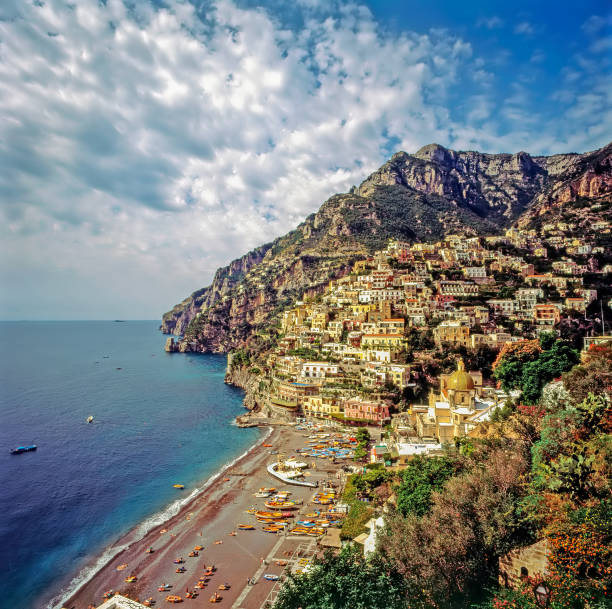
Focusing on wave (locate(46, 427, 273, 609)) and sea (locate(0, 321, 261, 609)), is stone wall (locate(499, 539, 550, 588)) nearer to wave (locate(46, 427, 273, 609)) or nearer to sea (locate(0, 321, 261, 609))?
wave (locate(46, 427, 273, 609))

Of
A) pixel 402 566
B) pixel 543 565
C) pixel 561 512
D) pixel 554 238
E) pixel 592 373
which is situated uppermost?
pixel 554 238

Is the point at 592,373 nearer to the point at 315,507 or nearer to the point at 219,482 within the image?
the point at 315,507

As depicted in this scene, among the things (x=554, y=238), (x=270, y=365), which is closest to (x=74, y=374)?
(x=270, y=365)

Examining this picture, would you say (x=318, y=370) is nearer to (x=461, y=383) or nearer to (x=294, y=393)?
(x=294, y=393)

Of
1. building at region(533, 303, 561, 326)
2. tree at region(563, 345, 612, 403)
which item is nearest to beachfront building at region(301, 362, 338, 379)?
building at region(533, 303, 561, 326)

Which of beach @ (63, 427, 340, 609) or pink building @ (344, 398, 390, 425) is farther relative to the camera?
pink building @ (344, 398, 390, 425)

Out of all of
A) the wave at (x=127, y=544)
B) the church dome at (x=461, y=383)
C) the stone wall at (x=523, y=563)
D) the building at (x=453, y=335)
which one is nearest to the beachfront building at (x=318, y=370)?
the building at (x=453, y=335)

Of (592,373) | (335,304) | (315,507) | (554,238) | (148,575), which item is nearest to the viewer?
(592,373)
